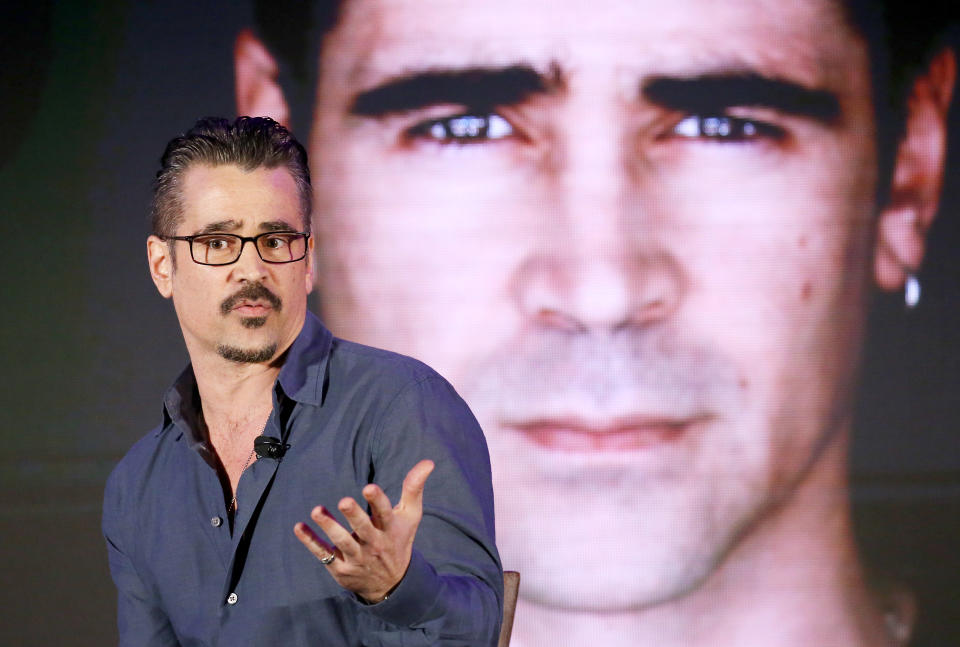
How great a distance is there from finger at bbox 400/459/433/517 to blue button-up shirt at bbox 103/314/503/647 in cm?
18

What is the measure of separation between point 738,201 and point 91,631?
2.72 metres

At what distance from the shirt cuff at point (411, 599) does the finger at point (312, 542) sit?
0.34ft

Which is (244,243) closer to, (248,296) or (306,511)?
(248,296)

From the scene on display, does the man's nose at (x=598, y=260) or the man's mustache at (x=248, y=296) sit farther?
the man's nose at (x=598, y=260)

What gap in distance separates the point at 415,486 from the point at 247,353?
0.59 metres

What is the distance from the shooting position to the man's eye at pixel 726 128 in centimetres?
336

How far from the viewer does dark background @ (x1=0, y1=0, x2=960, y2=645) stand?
3502 millimetres

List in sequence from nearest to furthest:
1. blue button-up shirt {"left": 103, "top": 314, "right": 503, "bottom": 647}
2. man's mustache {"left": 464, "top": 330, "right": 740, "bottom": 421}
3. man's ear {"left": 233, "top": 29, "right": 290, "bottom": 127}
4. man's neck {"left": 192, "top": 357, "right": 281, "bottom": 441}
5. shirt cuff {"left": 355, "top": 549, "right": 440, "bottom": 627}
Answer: shirt cuff {"left": 355, "top": 549, "right": 440, "bottom": 627} < blue button-up shirt {"left": 103, "top": 314, "right": 503, "bottom": 647} < man's neck {"left": 192, "top": 357, "right": 281, "bottom": 441} < man's mustache {"left": 464, "top": 330, "right": 740, "bottom": 421} < man's ear {"left": 233, "top": 29, "right": 290, "bottom": 127}

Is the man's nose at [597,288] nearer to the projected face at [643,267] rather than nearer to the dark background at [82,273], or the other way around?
the projected face at [643,267]

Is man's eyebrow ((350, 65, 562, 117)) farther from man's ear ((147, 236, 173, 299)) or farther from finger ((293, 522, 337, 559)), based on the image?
finger ((293, 522, 337, 559))

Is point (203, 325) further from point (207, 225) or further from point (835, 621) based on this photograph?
point (835, 621)

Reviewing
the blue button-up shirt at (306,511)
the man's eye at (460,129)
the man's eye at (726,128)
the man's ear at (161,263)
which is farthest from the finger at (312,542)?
the man's eye at (726,128)

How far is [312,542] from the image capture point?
108 centimetres

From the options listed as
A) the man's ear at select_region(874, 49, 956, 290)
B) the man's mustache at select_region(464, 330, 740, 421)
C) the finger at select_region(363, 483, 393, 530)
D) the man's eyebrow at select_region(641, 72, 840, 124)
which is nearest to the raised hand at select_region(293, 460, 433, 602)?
the finger at select_region(363, 483, 393, 530)
